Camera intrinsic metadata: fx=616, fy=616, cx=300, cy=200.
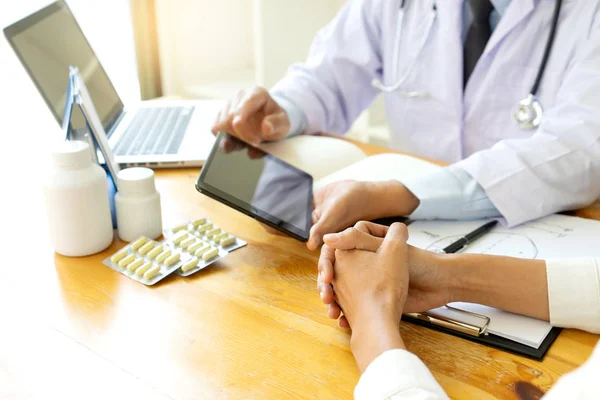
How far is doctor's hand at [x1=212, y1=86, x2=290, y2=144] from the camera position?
114 cm

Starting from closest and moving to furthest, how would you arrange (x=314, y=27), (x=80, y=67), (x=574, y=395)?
(x=574, y=395) → (x=80, y=67) → (x=314, y=27)

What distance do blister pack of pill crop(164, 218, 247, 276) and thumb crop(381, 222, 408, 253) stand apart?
0.24m

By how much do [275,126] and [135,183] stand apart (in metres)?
0.38

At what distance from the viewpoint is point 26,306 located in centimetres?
72

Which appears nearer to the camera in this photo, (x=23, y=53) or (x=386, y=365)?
(x=386, y=365)

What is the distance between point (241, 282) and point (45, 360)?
247 mm

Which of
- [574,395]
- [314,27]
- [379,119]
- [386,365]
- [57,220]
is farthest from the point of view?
[379,119]

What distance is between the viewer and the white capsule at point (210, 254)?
0.81 meters

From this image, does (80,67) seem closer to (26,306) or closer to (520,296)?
(26,306)

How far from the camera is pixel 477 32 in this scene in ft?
3.96

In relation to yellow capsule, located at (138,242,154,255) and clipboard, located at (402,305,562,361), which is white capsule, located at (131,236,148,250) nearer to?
yellow capsule, located at (138,242,154,255)

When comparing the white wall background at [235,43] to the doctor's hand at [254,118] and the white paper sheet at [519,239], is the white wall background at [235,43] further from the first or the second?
the white paper sheet at [519,239]

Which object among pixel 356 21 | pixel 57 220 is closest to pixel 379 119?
pixel 356 21

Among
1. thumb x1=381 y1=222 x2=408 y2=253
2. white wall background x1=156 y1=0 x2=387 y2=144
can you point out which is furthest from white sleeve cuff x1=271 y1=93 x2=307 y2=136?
white wall background x1=156 y1=0 x2=387 y2=144
